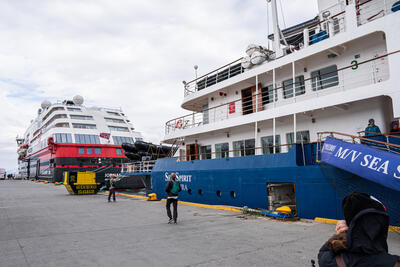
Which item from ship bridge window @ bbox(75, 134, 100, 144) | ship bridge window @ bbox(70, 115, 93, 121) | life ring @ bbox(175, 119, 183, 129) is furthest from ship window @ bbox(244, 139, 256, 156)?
ship bridge window @ bbox(70, 115, 93, 121)

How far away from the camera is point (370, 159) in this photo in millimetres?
5957

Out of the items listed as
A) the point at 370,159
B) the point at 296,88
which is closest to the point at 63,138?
the point at 296,88

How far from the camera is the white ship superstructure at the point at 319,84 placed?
322 inches

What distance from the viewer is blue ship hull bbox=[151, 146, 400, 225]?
23.2 feet

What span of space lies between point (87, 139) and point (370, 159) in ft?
137

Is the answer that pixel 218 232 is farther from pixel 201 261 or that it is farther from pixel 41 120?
pixel 41 120

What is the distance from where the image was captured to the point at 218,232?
670cm

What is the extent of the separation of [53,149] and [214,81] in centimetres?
3444

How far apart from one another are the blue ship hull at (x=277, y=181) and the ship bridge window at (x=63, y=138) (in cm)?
3260

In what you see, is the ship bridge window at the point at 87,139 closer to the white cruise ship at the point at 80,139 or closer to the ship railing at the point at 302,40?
the white cruise ship at the point at 80,139

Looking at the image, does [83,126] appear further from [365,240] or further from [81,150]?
[365,240]

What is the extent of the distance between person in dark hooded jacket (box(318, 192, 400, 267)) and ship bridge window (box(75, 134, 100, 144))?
1722 inches

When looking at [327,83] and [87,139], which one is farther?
[87,139]

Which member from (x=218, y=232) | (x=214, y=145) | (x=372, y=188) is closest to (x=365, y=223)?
(x=218, y=232)
